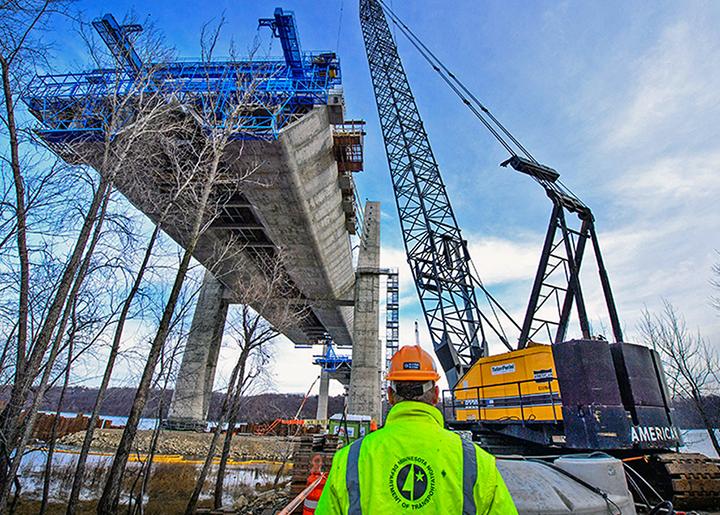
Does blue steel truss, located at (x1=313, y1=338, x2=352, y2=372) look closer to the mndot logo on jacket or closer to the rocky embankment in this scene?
the rocky embankment

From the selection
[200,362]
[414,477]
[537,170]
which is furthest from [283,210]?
[414,477]

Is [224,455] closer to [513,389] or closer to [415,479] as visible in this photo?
[513,389]

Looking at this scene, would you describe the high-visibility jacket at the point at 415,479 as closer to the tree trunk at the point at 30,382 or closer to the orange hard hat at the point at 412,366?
the orange hard hat at the point at 412,366

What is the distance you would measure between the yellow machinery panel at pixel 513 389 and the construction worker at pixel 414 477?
7125 millimetres

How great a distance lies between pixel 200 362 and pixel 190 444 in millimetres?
4948

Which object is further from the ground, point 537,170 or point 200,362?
point 537,170

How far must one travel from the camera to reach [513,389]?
880 centimetres

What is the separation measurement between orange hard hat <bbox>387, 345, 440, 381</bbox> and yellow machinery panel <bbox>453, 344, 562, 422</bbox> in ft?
22.4

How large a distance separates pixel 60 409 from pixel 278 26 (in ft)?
54.0

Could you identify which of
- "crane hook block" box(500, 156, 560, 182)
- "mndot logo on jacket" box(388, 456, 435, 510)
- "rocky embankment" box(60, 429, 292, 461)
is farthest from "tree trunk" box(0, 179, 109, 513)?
"rocky embankment" box(60, 429, 292, 461)

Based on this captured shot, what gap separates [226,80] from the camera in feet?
45.0

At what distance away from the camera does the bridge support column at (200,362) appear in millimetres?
24281

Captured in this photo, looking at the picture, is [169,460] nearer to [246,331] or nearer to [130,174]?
[246,331]

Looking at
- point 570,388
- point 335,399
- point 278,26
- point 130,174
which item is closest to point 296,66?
point 278,26
